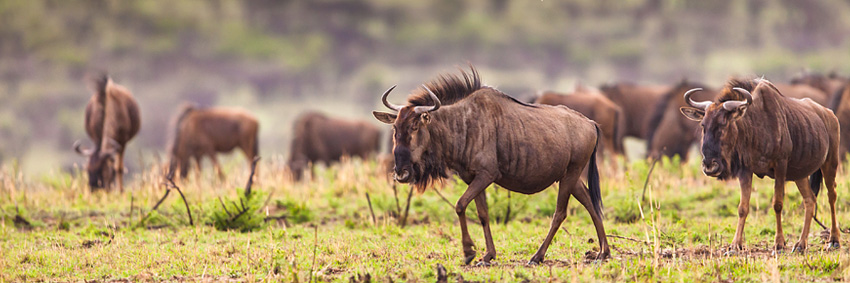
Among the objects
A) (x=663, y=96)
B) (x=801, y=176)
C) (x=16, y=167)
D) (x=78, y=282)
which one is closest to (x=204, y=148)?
(x=16, y=167)

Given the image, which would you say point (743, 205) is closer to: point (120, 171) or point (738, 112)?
point (738, 112)

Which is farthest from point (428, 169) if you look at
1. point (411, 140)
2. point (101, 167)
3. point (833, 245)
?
point (101, 167)

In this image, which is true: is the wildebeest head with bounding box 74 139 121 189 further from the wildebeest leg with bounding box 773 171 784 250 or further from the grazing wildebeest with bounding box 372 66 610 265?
the wildebeest leg with bounding box 773 171 784 250

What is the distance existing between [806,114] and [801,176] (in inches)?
25.5

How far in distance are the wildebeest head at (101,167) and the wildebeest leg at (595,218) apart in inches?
413

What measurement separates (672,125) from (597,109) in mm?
3171

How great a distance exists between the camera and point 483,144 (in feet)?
25.3

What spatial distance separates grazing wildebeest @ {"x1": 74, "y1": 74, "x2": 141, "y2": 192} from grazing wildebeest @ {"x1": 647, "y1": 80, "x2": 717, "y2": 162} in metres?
12.1

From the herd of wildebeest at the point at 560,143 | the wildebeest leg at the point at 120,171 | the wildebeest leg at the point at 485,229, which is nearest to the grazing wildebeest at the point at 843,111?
the herd of wildebeest at the point at 560,143

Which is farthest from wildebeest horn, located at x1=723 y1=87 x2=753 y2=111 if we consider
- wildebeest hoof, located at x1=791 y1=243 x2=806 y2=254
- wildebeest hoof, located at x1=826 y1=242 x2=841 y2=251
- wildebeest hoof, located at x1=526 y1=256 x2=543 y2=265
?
wildebeest hoof, located at x1=526 y1=256 x2=543 y2=265

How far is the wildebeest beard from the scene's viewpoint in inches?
301

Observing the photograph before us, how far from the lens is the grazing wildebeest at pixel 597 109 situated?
1838 centimetres

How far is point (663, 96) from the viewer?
2145 cm

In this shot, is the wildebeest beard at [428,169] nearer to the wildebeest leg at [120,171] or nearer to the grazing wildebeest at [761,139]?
the grazing wildebeest at [761,139]
